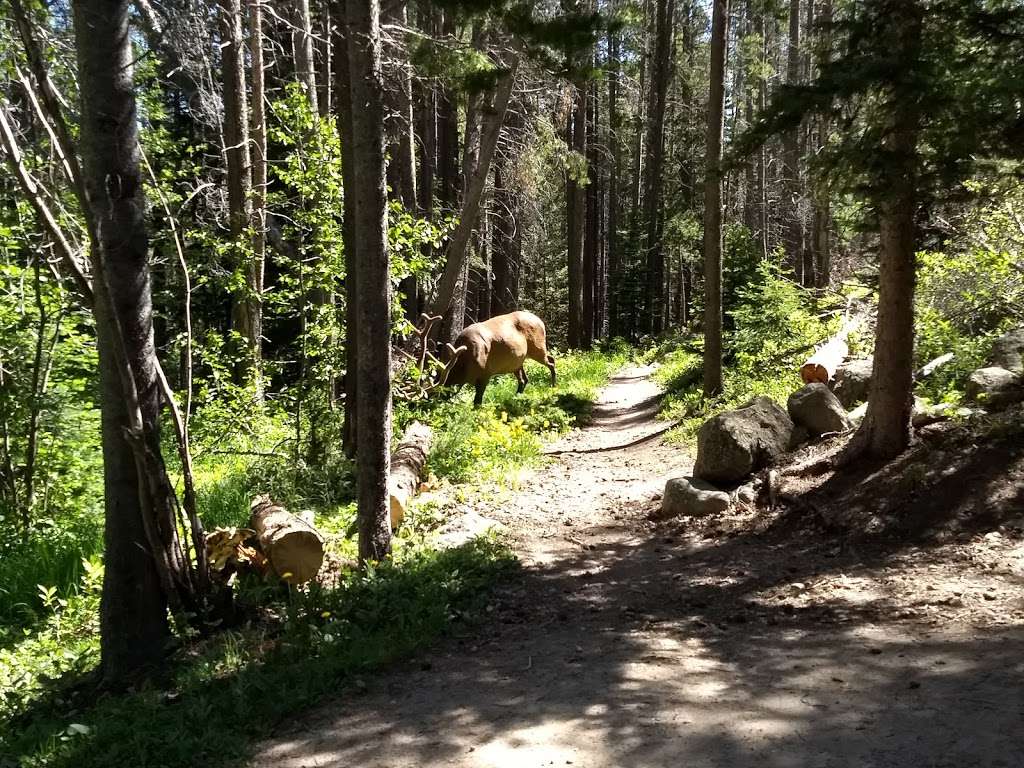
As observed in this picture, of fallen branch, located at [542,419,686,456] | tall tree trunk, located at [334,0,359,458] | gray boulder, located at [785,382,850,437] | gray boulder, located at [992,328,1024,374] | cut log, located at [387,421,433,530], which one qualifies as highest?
tall tree trunk, located at [334,0,359,458]

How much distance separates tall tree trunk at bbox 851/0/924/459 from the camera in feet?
20.9

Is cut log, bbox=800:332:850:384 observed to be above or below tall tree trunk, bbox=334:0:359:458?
below

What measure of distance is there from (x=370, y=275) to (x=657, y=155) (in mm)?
25318

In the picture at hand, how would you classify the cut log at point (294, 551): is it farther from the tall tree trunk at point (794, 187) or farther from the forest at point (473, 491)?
the tall tree trunk at point (794, 187)

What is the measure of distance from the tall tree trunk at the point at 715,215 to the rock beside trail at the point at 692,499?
205 inches

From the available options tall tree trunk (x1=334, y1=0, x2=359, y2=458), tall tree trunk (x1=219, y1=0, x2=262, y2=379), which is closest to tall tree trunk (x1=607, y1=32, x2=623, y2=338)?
tall tree trunk (x1=219, y1=0, x2=262, y2=379)

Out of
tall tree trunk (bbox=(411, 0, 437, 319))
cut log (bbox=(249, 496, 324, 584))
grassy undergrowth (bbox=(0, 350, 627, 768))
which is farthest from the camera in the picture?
tall tree trunk (bbox=(411, 0, 437, 319))

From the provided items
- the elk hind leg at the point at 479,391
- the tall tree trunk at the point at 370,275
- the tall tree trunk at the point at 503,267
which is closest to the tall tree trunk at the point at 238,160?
the elk hind leg at the point at 479,391

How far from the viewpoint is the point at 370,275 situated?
6.00 meters

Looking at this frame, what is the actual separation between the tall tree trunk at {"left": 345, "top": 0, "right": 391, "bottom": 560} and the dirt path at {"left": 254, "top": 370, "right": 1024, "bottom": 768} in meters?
1.28

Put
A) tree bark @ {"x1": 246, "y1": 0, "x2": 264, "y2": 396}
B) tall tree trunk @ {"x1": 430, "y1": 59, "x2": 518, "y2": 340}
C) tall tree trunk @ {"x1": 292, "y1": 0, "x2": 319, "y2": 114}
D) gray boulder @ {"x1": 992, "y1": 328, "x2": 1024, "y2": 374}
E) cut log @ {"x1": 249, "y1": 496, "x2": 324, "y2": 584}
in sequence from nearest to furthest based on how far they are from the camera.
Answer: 1. cut log @ {"x1": 249, "y1": 496, "x2": 324, "y2": 584}
2. gray boulder @ {"x1": 992, "y1": 328, "x2": 1024, "y2": 374}
3. tree bark @ {"x1": 246, "y1": 0, "x2": 264, "y2": 396}
4. tall tree trunk @ {"x1": 292, "y1": 0, "x2": 319, "y2": 114}
5. tall tree trunk @ {"x1": 430, "y1": 59, "x2": 518, "y2": 340}

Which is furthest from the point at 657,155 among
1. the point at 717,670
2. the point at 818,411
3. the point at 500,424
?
the point at 717,670

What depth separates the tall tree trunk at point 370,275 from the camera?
5793mm

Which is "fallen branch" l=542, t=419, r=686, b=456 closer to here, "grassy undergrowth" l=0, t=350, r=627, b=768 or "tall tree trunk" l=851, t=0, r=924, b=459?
"grassy undergrowth" l=0, t=350, r=627, b=768
